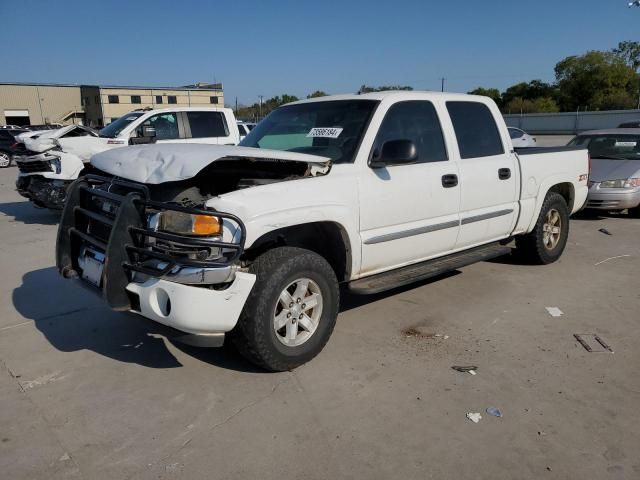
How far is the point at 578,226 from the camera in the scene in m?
8.69

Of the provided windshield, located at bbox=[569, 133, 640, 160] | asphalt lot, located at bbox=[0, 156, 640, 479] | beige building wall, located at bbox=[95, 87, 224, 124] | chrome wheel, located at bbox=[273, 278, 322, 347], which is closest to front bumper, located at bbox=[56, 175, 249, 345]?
asphalt lot, located at bbox=[0, 156, 640, 479]

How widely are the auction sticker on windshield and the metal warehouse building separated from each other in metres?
65.9

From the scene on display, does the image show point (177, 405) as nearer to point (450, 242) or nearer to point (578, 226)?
point (450, 242)

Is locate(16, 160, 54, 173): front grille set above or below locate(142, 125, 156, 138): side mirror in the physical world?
below

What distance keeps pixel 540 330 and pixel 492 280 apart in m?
1.39

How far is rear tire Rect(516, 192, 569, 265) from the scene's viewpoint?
233 inches

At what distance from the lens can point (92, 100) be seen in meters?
69.5

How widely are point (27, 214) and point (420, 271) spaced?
8.92 metres

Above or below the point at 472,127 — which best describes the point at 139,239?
below

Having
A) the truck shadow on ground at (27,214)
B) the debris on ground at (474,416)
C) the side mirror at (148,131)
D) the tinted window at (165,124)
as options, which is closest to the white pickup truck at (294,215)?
the debris on ground at (474,416)

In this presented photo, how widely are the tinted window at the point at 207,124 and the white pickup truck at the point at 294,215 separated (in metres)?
5.96

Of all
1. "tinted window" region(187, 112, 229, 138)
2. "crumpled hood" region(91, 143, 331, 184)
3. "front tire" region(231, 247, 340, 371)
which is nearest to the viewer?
"crumpled hood" region(91, 143, 331, 184)

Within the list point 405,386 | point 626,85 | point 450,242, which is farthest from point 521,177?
point 626,85

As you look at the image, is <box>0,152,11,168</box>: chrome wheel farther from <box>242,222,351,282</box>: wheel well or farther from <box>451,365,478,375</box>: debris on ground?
<box>451,365,478,375</box>: debris on ground
